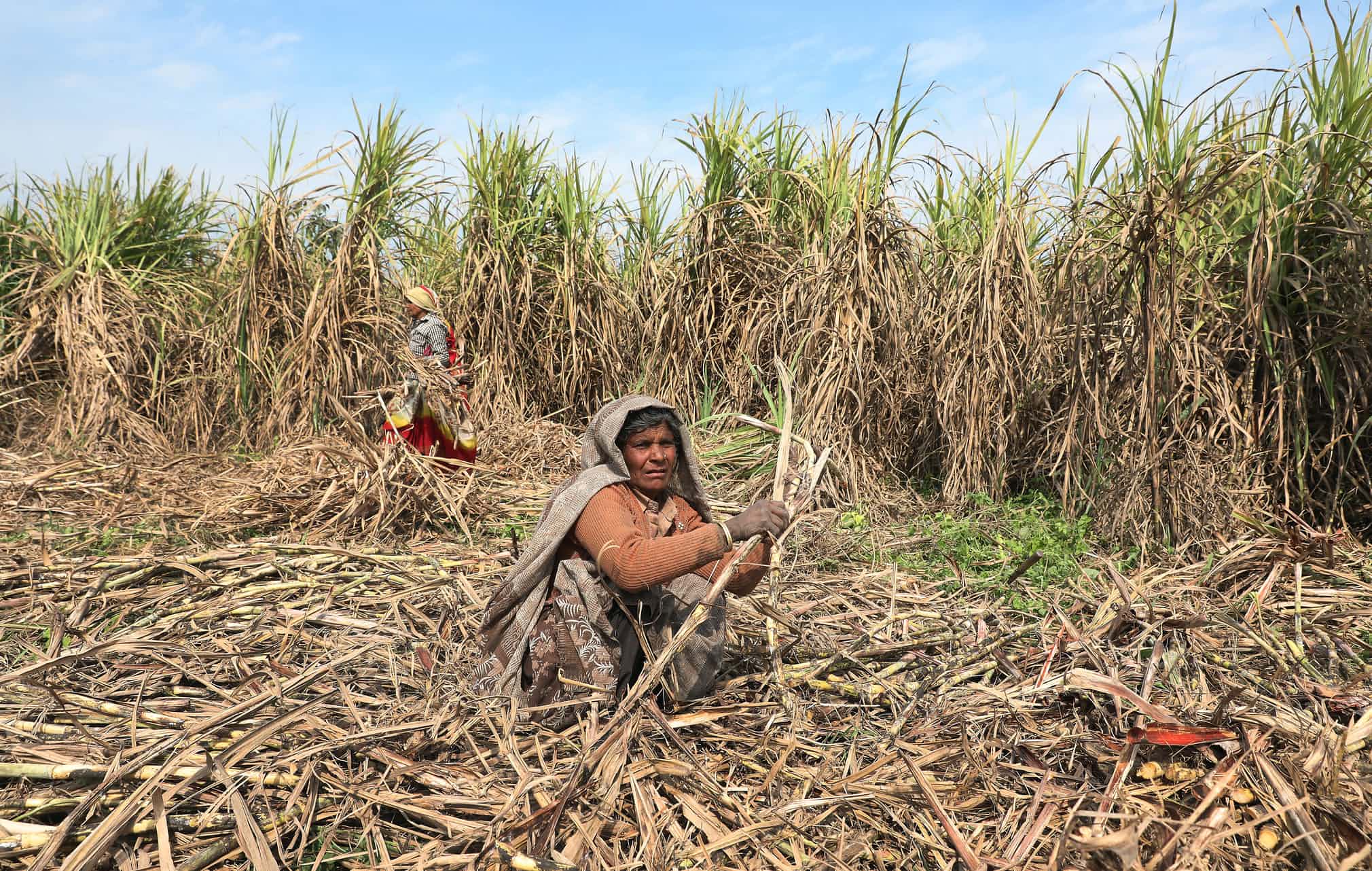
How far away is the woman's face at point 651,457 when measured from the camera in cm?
241

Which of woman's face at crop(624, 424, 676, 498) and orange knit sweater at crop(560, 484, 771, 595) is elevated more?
woman's face at crop(624, 424, 676, 498)

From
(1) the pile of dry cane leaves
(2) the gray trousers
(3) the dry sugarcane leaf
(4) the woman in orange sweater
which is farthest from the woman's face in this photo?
(3) the dry sugarcane leaf

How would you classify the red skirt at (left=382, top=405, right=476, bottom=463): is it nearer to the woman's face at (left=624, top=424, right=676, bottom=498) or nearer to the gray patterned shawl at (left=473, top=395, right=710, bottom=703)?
the gray patterned shawl at (left=473, top=395, right=710, bottom=703)

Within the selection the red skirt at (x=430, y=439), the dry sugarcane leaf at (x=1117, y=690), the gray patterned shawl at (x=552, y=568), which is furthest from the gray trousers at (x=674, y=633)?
the red skirt at (x=430, y=439)

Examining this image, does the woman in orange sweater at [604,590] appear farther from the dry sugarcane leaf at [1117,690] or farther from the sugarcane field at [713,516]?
the dry sugarcane leaf at [1117,690]

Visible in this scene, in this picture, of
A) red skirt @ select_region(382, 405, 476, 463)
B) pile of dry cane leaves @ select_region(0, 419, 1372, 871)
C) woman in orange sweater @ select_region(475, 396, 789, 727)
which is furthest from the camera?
red skirt @ select_region(382, 405, 476, 463)

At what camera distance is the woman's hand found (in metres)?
2.16

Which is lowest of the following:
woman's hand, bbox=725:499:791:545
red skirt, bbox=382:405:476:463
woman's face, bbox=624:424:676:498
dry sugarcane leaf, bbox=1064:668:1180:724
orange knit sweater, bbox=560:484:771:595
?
dry sugarcane leaf, bbox=1064:668:1180:724

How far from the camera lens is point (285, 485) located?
464 centimetres

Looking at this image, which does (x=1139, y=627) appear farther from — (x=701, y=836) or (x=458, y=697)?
(x=458, y=697)

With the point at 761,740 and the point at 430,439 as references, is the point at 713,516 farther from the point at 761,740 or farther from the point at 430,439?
the point at 430,439

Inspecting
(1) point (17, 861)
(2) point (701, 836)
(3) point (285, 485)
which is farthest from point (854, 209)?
(1) point (17, 861)

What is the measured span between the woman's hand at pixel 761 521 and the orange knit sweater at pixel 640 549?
0.14 feet

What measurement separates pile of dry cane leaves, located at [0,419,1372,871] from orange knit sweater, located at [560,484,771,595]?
13.1 inches
